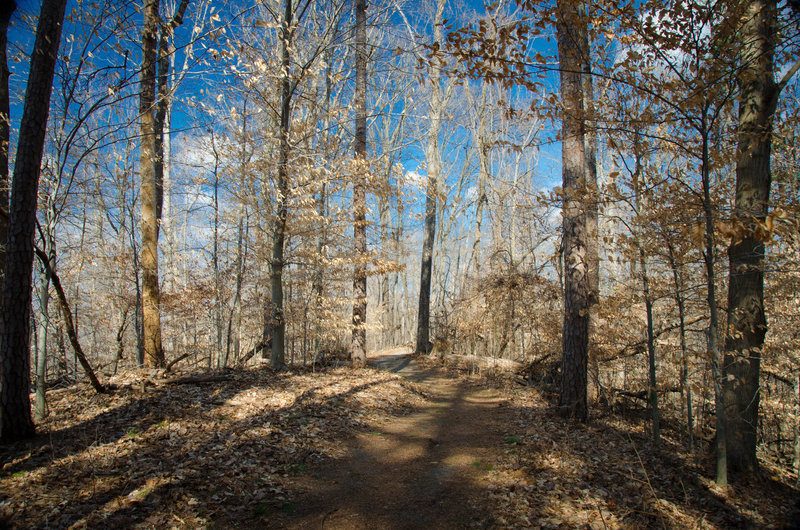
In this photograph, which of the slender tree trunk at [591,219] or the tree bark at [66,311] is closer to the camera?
the tree bark at [66,311]

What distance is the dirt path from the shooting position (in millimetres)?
3740

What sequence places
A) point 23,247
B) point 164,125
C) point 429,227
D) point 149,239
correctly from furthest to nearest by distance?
1. point 429,227
2. point 164,125
3. point 149,239
4. point 23,247

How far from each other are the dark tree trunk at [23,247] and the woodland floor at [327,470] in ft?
1.53

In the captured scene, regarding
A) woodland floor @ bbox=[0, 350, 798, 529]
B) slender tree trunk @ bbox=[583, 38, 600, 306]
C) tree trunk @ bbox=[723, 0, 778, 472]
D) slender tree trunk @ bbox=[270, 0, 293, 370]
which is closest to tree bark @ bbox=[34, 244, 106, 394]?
woodland floor @ bbox=[0, 350, 798, 529]

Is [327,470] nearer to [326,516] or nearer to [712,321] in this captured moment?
[326,516]

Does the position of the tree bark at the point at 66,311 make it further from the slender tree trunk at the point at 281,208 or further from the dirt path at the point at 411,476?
the dirt path at the point at 411,476

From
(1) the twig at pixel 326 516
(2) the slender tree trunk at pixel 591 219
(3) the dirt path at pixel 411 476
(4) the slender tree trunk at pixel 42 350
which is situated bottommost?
(3) the dirt path at pixel 411 476

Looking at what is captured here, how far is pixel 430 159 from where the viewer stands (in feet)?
53.8

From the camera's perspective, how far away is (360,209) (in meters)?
10.1

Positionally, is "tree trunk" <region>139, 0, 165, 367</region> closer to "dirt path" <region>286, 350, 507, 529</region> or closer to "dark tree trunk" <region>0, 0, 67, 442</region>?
"dark tree trunk" <region>0, 0, 67, 442</region>

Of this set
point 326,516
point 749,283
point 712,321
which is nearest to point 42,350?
point 326,516

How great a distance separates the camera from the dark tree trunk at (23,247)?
171 inches

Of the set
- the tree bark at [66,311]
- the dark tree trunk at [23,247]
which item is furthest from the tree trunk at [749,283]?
the tree bark at [66,311]

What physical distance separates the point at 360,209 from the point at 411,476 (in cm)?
679
